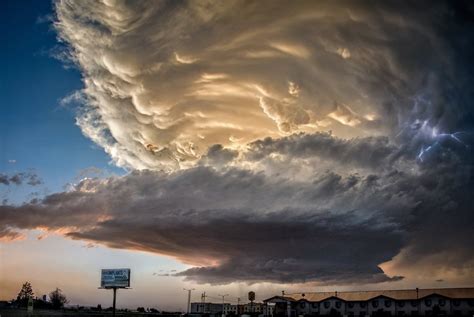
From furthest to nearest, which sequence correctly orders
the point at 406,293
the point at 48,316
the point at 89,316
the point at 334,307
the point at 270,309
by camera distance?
the point at 270,309 → the point at 334,307 → the point at 406,293 → the point at 89,316 → the point at 48,316

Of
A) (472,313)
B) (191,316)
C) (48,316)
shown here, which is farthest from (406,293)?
(48,316)

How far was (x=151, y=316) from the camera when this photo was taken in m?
141

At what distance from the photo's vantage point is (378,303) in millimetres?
130875

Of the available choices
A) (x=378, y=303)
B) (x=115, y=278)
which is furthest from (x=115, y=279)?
(x=378, y=303)

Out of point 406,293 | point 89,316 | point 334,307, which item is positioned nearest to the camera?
point 89,316

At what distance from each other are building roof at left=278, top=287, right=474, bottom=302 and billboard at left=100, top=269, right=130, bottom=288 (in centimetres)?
5460

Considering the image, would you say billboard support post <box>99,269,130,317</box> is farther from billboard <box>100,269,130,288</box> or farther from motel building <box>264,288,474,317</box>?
motel building <box>264,288,474,317</box>

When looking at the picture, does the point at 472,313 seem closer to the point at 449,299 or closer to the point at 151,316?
the point at 449,299

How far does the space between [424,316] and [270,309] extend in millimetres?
50328

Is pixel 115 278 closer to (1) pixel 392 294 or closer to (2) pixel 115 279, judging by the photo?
(2) pixel 115 279

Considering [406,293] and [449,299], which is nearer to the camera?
[449,299]

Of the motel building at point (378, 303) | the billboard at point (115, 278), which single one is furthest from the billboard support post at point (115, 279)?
the motel building at point (378, 303)

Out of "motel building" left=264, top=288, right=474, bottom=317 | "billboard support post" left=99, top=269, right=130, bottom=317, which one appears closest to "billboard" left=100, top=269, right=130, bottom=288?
"billboard support post" left=99, top=269, right=130, bottom=317

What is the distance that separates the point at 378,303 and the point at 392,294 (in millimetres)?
4792
